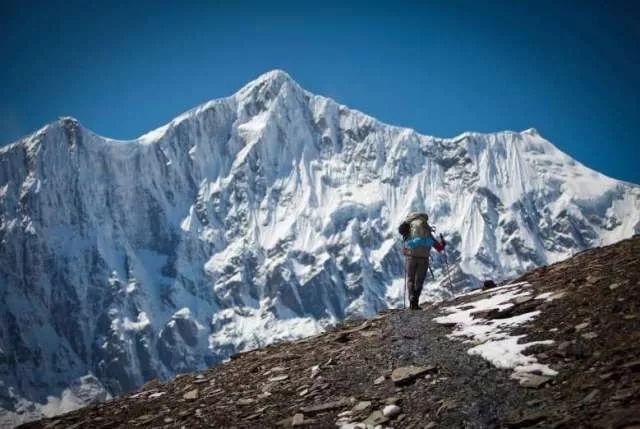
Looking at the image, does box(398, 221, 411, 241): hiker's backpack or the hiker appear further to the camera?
box(398, 221, 411, 241): hiker's backpack

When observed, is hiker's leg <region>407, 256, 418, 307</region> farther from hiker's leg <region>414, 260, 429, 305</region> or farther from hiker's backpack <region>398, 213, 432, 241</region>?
hiker's backpack <region>398, 213, 432, 241</region>

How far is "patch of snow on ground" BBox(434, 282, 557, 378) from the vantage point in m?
9.40

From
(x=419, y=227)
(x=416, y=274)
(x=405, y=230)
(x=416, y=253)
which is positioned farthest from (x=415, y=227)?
(x=416, y=274)

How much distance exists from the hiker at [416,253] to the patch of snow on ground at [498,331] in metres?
1.54

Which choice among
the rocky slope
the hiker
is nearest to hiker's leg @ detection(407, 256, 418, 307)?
the hiker

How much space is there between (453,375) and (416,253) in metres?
7.13

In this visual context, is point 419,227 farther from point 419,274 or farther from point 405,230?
point 419,274

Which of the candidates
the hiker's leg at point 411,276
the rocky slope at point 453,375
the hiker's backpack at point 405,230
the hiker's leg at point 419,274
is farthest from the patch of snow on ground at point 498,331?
the hiker's backpack at point 405,230

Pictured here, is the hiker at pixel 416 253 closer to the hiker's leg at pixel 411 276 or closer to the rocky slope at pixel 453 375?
the hiker's leg at pixel 411 276

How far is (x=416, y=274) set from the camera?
658 inches

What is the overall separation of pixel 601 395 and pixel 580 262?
9529 mm

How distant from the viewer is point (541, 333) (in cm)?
1045

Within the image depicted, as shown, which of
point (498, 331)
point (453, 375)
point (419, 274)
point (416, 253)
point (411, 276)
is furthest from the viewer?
point (411, 276)

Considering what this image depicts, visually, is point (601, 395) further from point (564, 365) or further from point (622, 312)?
point (622, 312)
